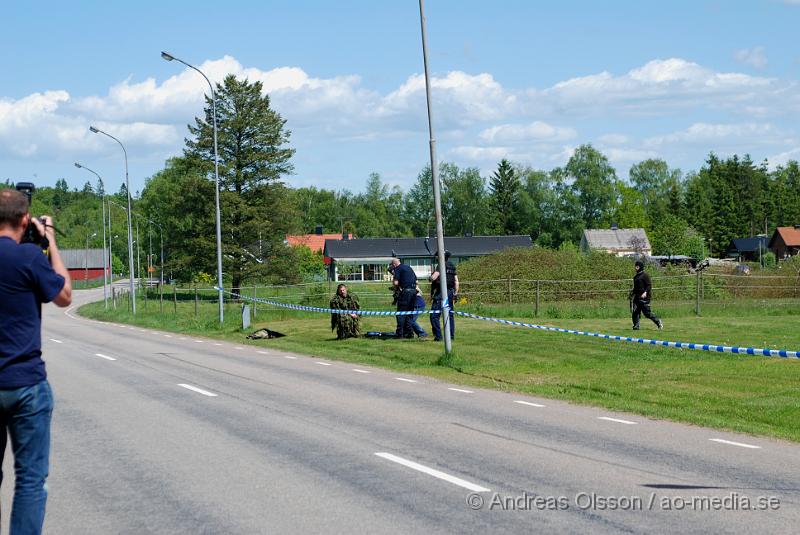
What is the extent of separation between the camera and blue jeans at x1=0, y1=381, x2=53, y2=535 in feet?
16.5

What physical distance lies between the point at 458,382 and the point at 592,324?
13063mm

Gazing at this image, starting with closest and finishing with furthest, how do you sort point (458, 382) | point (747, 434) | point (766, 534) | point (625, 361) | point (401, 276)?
point (766, 534)
point (747, 434)
point (458, 382)
point (625, 361)
point (401, 276)

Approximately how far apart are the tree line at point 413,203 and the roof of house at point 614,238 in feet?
12.2

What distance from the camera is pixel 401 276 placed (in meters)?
23.5

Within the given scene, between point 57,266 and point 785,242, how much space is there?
118 meters

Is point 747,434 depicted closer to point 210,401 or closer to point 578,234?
point 210,401

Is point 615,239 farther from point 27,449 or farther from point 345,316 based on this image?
point 27,449

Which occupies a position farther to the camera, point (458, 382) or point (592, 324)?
point (592, 324)

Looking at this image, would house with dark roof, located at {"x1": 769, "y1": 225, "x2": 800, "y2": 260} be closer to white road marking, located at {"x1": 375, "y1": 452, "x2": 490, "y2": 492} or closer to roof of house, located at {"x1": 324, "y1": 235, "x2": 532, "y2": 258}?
roof of house, located at {"x1": 324, "y1": 235, "x2": 532, "y2": 258}

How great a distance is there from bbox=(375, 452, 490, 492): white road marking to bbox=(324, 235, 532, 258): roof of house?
99.6m

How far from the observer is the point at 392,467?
845 centimetres

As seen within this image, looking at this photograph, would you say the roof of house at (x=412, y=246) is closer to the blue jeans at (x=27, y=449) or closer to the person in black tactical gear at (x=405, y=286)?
the person in black tactical gear at (x=405, y=286)

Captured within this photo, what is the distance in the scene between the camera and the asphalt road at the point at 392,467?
6609 mm

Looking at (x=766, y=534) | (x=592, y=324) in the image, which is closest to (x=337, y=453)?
(x=766, y=534)
